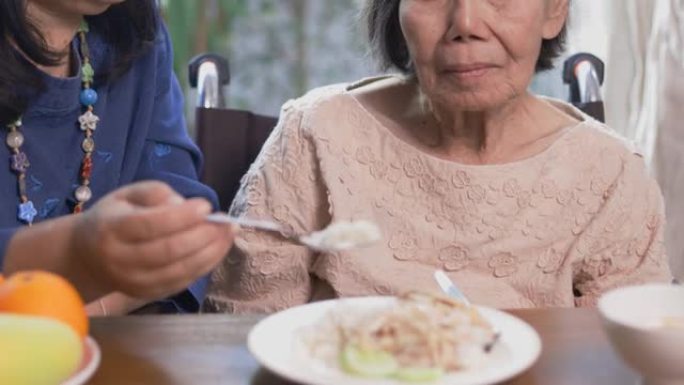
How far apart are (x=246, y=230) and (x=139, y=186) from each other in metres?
0.59

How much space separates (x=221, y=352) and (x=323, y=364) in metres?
0.13

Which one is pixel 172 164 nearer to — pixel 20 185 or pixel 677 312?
pixel 20 185

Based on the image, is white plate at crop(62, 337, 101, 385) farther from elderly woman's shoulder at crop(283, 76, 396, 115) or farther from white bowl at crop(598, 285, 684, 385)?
elderly woman's shoulder at crop(283, 76, 396, 115)

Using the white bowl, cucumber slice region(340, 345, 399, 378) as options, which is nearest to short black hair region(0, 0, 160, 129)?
cucumber slice region(340, 345, 399, 378)

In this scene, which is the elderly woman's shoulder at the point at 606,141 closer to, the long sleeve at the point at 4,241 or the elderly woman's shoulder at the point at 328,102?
the elderly woman's shoulder at the point at 328,102

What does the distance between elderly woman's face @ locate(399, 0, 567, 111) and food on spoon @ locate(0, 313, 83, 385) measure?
0.73 meters

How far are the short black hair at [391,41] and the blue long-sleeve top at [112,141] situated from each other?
325mm

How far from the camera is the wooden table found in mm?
917

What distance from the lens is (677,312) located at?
944mm

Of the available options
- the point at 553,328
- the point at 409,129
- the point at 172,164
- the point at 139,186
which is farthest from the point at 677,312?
the point at 172,164

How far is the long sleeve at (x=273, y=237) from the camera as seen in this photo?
4.76 feet

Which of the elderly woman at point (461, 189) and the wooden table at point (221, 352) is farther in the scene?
the elderly woman at point (461, 189)

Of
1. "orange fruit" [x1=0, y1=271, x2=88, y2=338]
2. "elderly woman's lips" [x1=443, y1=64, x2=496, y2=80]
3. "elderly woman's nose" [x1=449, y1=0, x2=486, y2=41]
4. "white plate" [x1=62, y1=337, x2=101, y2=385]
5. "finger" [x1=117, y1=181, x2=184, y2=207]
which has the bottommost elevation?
"white plate" [x1=62, y1=337, x2=101, y2=385]

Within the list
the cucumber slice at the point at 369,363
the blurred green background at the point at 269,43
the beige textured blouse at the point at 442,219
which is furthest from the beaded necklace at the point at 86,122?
the blurred green background at the point at 269,43
